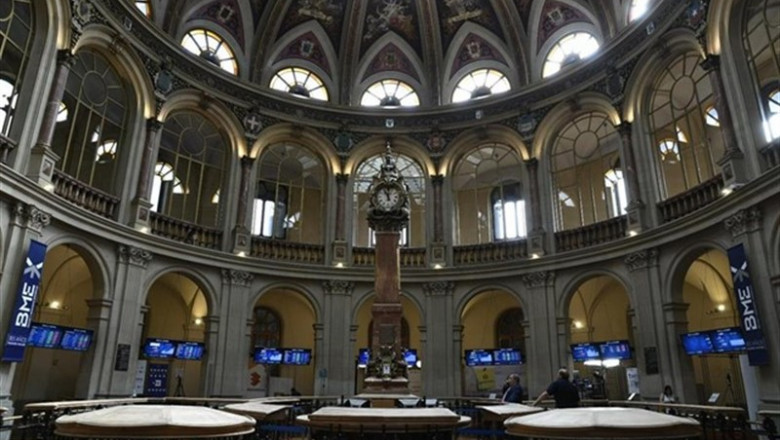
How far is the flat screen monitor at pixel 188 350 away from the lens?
1836 cm

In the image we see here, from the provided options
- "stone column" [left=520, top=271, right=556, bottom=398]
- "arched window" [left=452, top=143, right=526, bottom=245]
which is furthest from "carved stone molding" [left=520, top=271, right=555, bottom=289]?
"arched window" [left=452, top=143, right=526, bottom=245]

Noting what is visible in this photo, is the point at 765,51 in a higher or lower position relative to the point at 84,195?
higher

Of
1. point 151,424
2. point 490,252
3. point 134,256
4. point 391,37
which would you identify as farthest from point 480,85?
point 151,424

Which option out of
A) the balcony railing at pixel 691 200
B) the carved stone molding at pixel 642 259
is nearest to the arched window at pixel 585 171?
the carved stone molding at pixel 642 259

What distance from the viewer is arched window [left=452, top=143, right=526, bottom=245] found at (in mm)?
22766

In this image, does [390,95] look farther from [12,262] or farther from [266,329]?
[12,262]

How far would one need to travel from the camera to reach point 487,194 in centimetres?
2309

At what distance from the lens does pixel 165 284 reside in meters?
23.0

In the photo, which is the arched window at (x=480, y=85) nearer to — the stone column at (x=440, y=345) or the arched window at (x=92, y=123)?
the stone column at (x=440, y=345)

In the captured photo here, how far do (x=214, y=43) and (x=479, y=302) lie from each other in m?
16.1

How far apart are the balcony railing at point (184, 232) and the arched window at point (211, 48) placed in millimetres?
6754

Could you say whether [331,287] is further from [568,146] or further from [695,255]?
[695,255]

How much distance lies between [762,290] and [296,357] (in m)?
15.3

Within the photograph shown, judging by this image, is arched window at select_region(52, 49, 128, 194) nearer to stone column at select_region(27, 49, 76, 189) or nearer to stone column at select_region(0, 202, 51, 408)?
stone column at select_region(27, 49, 76, 189)
